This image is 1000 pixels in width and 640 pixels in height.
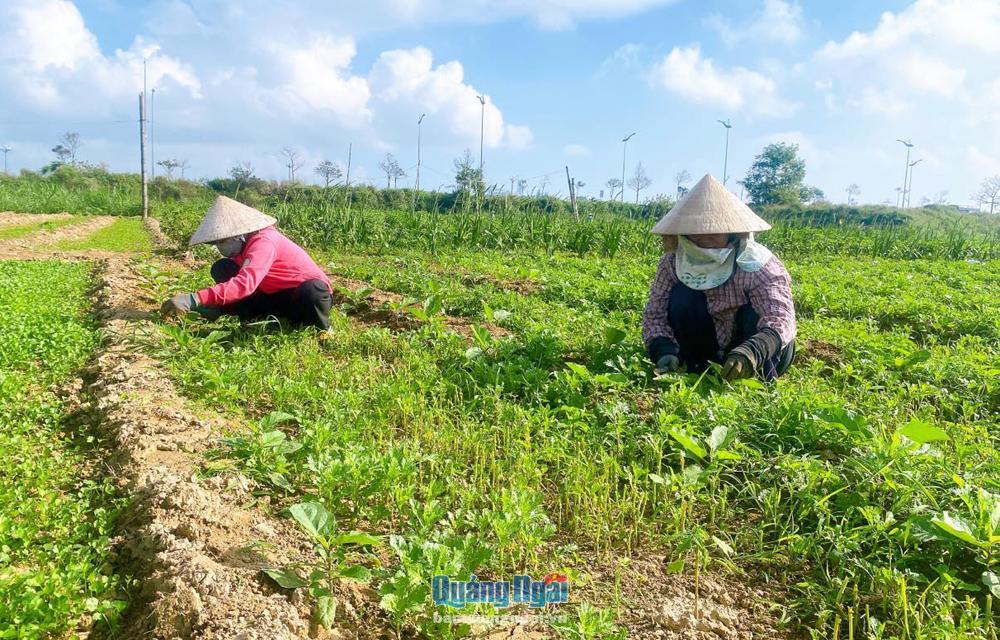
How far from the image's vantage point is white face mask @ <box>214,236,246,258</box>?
14.0 feet

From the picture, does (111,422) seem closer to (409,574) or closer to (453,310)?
(409,574)

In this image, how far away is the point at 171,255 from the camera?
1014 centimetres

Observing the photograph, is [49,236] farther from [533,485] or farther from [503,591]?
[503,591]

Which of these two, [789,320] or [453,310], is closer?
[789,320]

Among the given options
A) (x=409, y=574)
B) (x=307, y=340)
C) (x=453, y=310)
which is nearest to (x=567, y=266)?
(x=453, y=310)

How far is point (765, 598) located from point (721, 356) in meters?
1.82

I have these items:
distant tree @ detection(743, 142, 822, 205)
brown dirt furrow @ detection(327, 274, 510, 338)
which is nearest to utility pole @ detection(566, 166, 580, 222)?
brown dirt furrow @ detection(327, 274, 510, 338)

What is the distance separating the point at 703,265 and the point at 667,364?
0.58 meters

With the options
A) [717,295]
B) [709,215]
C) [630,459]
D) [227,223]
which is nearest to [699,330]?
[717,295]

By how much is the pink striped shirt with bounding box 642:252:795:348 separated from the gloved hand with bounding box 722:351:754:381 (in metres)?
0.29

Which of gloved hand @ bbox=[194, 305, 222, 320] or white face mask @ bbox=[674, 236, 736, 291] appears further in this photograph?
gloved hand @ bbox=[194, 305, 222, 320]

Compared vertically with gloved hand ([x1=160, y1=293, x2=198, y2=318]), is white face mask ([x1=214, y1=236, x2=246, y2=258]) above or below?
above

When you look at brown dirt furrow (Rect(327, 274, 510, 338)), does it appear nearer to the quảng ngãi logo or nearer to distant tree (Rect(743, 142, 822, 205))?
the quảng ngãi logo

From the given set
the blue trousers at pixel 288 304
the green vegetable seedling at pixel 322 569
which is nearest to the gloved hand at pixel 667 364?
the green vegetable seedling at pixel 322 569
